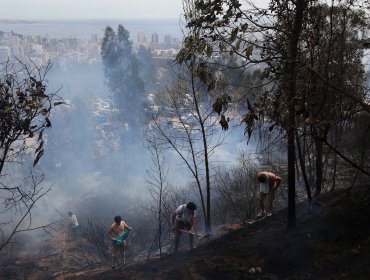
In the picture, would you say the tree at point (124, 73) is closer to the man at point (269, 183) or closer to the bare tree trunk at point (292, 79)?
the man at point (269, 183)

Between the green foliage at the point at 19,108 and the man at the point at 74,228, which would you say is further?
the man at the point at 74,228

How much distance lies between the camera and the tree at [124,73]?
36.9m

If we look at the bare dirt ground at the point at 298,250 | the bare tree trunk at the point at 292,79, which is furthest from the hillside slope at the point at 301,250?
the bare tree trunk at the point at 292,79

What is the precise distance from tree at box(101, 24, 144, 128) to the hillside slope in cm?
2975

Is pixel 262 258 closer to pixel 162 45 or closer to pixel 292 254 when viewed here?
pixel 292 254

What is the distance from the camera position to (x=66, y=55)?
7044 centimetres

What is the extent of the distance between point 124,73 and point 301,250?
33.3 meters

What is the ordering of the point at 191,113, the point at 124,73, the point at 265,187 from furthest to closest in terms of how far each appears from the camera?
the point at 124,73, the point at 191,113, the point at 265,187

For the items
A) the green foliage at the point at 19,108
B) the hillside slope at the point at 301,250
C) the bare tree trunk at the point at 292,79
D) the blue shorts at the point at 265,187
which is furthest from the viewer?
the blue shorts at the point at 265,187

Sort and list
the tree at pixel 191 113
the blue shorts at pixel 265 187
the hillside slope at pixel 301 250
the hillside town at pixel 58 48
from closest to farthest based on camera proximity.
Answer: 1. the hillside slope at pixel 301 250
2. the blue shorts at pixel 265 187
3. the tree at pixel 191 113
4. the hillside town at pixel 58 48

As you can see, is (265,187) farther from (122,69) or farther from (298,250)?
(122,69)

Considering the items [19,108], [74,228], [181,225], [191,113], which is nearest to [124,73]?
[74,228]

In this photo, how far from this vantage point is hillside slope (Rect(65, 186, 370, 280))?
525cm

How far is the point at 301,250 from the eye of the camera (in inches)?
231
